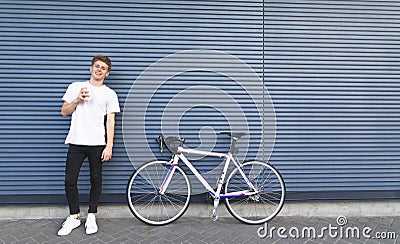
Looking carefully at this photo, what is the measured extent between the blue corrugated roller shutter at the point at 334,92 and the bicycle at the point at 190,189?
334 mm

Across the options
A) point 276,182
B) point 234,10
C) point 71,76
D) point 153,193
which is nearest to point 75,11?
point 71,76

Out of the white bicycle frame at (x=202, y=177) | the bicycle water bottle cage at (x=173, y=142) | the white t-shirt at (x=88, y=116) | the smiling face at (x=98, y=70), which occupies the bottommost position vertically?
the white bicycle frame at (x=202, y=177)

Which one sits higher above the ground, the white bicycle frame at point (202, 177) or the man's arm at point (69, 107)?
the man's arm at point (69, 107)

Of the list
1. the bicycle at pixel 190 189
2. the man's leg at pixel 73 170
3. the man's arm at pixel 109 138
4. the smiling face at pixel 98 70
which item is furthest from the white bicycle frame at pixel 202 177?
the smiling face at pixel 98 70

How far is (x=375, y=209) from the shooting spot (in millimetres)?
4332

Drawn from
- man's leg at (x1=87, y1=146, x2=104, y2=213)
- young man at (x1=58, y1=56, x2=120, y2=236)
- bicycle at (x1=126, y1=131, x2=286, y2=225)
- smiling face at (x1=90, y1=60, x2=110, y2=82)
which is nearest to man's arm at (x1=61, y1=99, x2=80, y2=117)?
young man at (x1=58, y1=56, x2=120, y2=236)

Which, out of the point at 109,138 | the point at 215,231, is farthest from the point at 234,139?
the point at 109,138

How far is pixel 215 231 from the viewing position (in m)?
3.77

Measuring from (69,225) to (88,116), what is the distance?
1.34 metres

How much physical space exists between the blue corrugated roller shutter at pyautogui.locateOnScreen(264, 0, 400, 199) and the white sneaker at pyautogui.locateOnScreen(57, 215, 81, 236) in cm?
269

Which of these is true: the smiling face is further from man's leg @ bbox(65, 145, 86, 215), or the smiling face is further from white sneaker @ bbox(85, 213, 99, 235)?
white sneaker @ bbox(85, 213, 99, 235)

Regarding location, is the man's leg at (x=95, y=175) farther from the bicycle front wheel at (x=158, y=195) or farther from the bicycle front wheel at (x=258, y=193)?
the bicycle front wheel at (x=258, y=193)

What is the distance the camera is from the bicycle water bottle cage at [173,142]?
390 centimetres

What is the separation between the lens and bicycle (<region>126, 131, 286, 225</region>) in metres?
3.91
